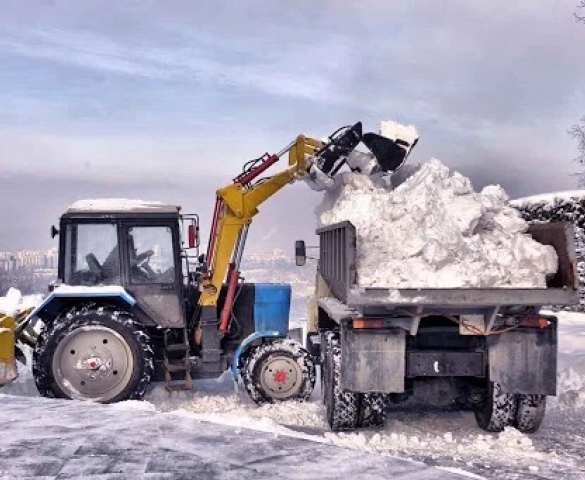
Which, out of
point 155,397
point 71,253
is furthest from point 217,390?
point 71,253

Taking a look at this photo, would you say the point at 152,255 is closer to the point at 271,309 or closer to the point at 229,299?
the point at 229,299

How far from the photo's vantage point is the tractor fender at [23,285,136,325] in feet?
28.0

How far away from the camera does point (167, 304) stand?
8.93 metres

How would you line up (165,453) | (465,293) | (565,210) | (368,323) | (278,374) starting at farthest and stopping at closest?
1. (565,210)
2. (278,374)
3. (368,323)
4. (465,293)
5. (165,453)

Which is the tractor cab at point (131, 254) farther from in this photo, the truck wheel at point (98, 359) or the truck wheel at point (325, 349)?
the truck wheel at point (325, 349)

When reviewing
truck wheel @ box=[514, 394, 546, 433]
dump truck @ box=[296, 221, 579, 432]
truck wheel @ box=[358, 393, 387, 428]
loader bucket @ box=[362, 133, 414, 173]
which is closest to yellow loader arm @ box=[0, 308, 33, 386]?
dump truck @ box=[296, 221, 579, 432]

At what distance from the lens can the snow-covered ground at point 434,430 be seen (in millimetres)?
6078

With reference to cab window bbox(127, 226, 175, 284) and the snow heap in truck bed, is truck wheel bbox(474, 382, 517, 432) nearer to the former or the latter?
the snow heap in truck bed

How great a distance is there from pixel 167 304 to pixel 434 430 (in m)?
3.51

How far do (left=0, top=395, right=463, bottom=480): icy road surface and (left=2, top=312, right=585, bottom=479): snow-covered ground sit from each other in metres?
0.27

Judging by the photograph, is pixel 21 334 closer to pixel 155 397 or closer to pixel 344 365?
pixel 155 397

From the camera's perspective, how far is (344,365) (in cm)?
685

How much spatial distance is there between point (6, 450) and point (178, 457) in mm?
1146

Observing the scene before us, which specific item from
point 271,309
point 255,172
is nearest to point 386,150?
point 255,172
